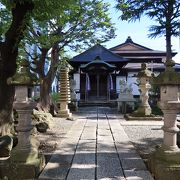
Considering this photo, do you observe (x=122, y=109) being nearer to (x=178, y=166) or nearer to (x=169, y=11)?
(x=169, y=11)

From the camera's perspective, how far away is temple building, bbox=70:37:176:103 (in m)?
31.1

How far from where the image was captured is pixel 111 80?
32656mm

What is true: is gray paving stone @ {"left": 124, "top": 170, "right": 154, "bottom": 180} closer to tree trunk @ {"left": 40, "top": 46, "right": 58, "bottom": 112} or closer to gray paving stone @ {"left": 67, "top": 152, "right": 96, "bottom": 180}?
gray paving stone @ {"left": 67, "top": 152, "right": 96, "bottom": 180}

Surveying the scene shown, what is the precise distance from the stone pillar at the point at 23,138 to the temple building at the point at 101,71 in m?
23.8

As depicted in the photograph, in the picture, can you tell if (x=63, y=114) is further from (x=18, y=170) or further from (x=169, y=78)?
(x=169, y=78)

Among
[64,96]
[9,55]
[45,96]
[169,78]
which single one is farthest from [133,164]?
[45,96]

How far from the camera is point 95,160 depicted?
682cm

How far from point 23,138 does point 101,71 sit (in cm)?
2560

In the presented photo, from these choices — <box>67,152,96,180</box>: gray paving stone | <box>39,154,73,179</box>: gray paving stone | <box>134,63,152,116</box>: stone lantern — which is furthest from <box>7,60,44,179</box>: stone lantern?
<box>134,63,152,116</box>: stone lantern

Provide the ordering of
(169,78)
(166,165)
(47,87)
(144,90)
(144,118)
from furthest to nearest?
(47,87) → (144,90) → (144,118) → (169,78) → (166,165)

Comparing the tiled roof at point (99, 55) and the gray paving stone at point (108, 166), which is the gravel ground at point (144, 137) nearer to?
the gray paving stone at point (108, 166)

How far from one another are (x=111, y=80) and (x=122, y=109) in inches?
490

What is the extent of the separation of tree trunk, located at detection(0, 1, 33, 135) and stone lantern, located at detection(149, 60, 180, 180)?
15.3 ft

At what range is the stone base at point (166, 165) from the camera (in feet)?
17.8
